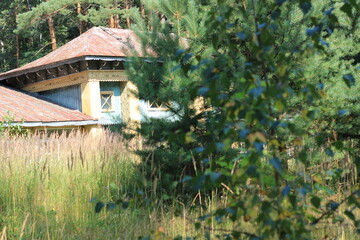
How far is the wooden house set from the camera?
16.2 m

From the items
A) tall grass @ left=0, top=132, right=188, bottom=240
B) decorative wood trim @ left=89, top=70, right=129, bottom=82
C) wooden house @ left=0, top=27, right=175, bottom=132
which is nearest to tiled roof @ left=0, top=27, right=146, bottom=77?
wooden house @ left=0, top=27, right=175, bottom=132

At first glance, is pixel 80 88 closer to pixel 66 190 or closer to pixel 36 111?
pixel 36 111

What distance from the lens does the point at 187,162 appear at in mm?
5934

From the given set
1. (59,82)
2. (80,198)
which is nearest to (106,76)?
(59,82)

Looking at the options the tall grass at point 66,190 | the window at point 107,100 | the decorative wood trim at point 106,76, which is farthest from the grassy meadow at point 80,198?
the window at point 107,100

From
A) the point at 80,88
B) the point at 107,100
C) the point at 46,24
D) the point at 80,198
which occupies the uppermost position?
the point at 46,24

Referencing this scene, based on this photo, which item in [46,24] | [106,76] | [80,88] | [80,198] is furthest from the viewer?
[46,24]

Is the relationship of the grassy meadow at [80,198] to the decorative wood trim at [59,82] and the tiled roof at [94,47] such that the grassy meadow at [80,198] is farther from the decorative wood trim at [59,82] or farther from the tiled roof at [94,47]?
the decorative wood trim at [59,82]

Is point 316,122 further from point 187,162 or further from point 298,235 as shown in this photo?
point 298,235

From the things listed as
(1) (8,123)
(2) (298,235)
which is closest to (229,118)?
(2) (298,235)

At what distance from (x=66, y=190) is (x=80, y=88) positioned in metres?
12.1

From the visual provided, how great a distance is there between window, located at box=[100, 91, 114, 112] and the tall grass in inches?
406

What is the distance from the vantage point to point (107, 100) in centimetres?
1777

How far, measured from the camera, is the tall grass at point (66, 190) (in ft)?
15.6
